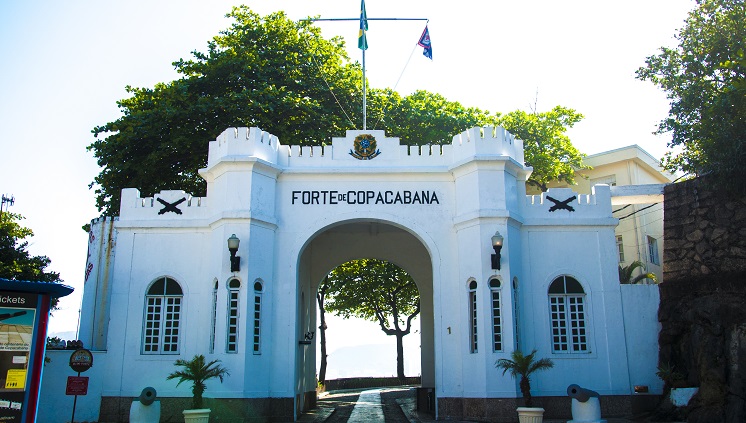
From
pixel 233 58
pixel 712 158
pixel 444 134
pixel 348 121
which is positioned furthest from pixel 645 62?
pixel 233 58

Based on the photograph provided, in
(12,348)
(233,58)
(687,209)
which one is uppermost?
(233,58)

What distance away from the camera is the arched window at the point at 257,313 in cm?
1717

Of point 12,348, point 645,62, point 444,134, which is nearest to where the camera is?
point 12,348

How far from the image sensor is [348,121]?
26.9 meters

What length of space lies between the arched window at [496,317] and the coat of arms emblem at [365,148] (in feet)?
15.2

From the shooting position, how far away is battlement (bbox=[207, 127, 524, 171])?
1817 cm

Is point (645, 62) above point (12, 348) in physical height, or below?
above

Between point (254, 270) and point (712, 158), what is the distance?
12296 mm

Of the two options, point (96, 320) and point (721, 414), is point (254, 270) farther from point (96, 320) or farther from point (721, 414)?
point (721, 414)

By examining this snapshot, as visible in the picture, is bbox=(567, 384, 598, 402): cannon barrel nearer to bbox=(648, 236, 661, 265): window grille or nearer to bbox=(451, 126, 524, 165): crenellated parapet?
bbox=(451, 126, 524, 165): crenellated parapet

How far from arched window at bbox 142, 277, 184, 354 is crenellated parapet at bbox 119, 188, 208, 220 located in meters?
1.77

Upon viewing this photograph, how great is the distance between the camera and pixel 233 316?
1711 centimetres

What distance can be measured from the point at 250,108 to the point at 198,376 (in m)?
11.6

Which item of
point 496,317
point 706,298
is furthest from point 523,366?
point 706,298
